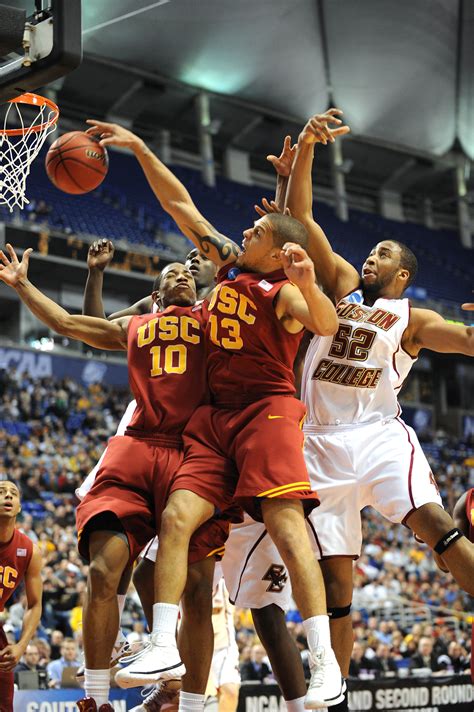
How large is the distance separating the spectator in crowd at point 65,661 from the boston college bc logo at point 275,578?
5559mm

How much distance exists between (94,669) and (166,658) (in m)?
0.56

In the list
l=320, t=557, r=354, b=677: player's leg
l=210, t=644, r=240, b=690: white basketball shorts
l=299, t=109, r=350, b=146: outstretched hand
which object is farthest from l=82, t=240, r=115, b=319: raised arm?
l=210, t=644, r=240, b=690: white basketball shorts

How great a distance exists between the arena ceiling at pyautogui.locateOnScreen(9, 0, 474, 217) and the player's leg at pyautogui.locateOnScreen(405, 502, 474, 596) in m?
18.7

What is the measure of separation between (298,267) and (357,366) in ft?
3.94

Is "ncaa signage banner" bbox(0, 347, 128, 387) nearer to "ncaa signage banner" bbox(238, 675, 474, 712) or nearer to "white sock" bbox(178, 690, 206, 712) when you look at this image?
"ncaa signage banner" bbox(238, 675, 474, 712)

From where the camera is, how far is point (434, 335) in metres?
5.71

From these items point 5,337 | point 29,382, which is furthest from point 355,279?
point 5,337

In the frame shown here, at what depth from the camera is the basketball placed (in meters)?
5.60

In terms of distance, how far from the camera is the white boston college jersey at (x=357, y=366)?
5.62m

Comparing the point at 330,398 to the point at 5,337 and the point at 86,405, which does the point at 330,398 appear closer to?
the point at 86,405

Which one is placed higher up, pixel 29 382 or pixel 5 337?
pixel 5 337

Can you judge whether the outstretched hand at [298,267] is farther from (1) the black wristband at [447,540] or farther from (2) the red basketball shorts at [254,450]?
(1) the black wristband at [447,540]

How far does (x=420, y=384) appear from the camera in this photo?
107 feet

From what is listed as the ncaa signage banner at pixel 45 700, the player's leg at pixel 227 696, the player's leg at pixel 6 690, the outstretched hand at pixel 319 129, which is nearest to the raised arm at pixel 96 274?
the outstretched hand at pixel 319 129
